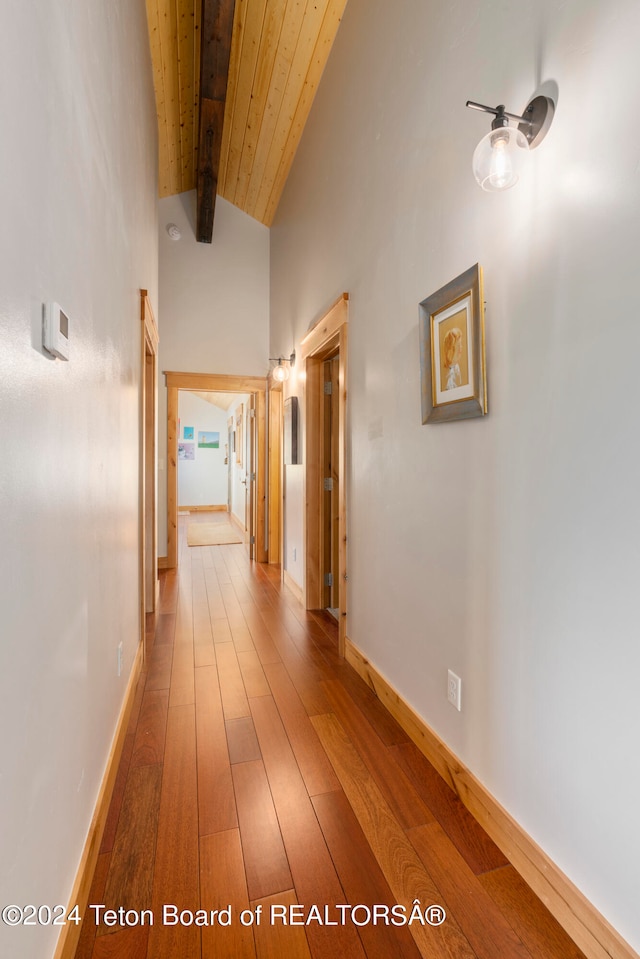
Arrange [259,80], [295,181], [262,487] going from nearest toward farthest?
[259,80] → [295,181] → [262,487]

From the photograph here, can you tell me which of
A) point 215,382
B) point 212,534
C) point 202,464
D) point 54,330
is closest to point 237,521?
point 212,534

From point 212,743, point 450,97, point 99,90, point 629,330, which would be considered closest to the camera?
point 629,330

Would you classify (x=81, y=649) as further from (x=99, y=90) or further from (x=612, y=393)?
(x=99, y=90)

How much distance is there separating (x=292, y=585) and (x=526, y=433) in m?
3.08

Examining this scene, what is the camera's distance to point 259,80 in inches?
131

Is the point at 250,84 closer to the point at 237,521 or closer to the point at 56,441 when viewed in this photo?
the point at 56,441

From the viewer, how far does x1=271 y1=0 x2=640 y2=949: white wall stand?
100 centimetres

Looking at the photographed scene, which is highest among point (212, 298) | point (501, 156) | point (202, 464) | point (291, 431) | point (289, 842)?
point (212, 298)

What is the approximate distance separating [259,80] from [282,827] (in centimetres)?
450

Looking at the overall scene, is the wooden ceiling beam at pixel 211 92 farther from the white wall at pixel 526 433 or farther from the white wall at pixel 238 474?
the white wall at pixel 238 474

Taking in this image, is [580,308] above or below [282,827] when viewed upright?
above

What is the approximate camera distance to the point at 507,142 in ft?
3.84

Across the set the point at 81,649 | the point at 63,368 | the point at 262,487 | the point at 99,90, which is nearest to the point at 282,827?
the point at 81,649

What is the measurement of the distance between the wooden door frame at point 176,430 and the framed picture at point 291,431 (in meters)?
1.01
